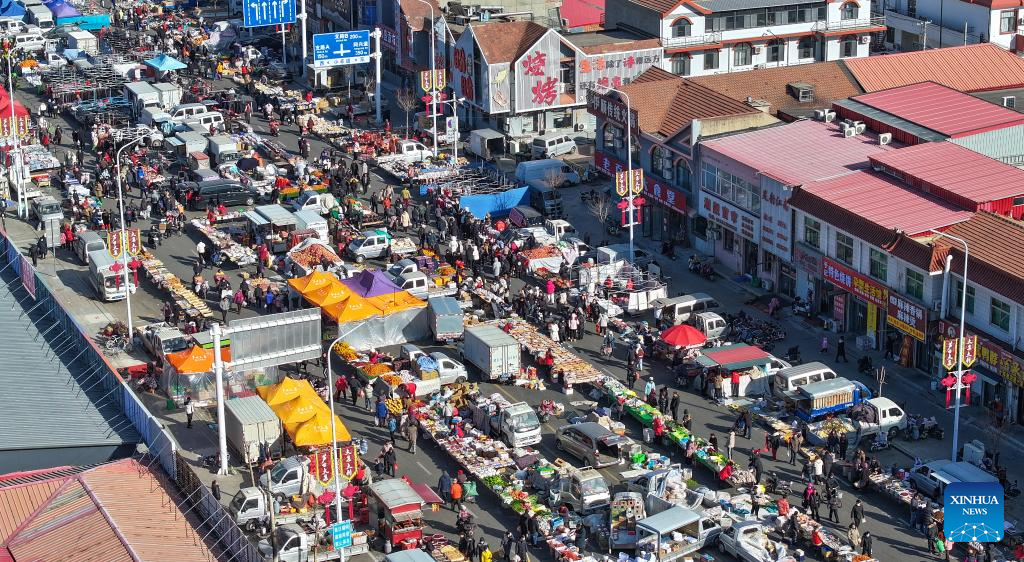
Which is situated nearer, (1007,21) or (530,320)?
(530,320)

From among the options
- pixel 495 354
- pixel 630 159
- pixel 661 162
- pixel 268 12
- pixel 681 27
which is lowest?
pixel 495 354

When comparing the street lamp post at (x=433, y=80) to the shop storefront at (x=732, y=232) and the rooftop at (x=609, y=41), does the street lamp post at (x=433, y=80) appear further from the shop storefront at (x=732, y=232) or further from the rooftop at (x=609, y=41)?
the shop storefront at (x=732, y=232)

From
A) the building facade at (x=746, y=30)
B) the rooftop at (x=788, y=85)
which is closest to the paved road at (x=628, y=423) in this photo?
the rooftop at (x=788, y=85)

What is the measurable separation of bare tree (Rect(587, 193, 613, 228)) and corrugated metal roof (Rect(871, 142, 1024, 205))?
59.7 ft

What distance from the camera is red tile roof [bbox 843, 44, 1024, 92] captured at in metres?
104

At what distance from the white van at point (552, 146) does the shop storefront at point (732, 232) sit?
20.4 metres

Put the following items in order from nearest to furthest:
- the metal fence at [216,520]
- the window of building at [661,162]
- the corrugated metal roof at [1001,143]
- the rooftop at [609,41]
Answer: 1. the metal fence at [216,520]
2. the corrugated metal roof at [1001,143]
3. the window of building at [661,162]
4. the rooftop at [609,41]

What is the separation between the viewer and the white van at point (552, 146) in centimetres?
10969

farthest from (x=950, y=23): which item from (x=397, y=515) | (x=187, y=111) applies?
(x=397, y=515)

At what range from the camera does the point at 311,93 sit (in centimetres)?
12669

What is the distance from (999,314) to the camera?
232ft

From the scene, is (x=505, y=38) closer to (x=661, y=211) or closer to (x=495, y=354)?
(x=661, y=211)

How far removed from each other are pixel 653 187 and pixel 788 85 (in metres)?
13.3

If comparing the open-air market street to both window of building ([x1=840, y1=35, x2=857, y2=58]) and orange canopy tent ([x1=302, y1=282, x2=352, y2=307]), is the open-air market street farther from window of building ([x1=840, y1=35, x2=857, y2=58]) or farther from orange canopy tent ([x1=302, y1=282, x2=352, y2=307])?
window of building ([x1=840, y1=35, x2=857, y2=58])
